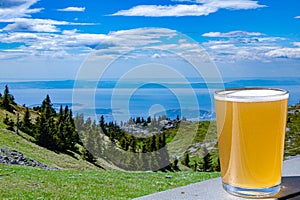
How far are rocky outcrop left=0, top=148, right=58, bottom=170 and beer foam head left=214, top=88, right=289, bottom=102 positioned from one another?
1.04 metres

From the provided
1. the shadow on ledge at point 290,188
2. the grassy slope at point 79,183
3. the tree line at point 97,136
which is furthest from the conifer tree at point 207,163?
the shadow on ledge at point 290,188

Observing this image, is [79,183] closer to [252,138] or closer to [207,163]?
[207,163]

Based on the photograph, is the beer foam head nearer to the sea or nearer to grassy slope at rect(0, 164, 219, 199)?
the sea

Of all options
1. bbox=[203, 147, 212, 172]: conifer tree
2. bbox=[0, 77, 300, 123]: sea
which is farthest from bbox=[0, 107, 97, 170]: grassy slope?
bbox=[203, 147, 212, 172]: conifer tree

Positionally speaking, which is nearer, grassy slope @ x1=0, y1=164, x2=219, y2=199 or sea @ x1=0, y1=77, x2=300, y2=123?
sea @ x1=0, y1=77, x2=300, y2=123

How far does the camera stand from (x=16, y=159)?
4.92 ft

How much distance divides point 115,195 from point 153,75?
0.40m

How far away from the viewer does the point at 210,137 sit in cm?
164

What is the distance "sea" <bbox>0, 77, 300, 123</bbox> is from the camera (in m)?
1.18

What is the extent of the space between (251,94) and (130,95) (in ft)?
2.17

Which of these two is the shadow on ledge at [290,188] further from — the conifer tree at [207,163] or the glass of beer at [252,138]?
the conifer tree at [207,163]

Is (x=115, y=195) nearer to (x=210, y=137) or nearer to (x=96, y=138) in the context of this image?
(x=96, y=138)

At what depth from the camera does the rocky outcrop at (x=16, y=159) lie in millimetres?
1453

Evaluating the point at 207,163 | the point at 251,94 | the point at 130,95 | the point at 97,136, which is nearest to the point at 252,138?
the point at 251,94
